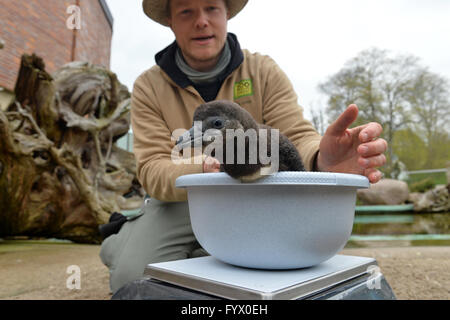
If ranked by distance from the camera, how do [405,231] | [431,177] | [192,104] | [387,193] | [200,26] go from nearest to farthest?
[200,26] < [192,104] < [405,231] < [387,193] < [431,177]

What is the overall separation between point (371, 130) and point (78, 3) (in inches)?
285

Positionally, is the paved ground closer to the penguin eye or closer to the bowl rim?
the bowl rim

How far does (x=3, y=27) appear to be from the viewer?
4.34 meters

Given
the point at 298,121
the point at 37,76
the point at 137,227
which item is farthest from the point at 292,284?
the point at 37,76

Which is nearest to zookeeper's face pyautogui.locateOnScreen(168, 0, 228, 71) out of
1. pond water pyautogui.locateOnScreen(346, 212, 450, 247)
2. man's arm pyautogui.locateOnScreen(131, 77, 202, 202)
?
man's arm pyautogui.locateOnScreen(131, 77, 202, 202)

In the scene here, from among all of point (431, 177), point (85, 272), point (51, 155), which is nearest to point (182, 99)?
point (85, 272)

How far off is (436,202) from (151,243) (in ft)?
30.1

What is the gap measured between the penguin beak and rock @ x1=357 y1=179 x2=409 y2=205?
9.38 meters

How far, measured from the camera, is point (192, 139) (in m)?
0.79

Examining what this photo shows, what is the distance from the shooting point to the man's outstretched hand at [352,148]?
89 centimetres

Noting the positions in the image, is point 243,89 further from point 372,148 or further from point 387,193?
point 387,193

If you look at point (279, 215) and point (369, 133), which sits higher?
point (369, 133)
